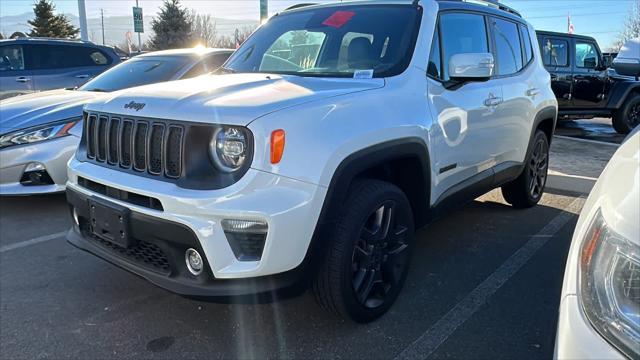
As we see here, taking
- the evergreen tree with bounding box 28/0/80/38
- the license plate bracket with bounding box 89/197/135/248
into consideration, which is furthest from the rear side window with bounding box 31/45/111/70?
the evergreen tree with bounding box 28/0/80/38

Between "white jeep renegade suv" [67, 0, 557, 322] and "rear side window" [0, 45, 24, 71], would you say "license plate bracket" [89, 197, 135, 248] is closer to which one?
"white jeep renegade suv" [67, 0, 557, 322]

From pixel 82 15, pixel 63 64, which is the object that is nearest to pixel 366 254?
pixel 63 64

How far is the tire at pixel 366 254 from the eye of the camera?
268cm

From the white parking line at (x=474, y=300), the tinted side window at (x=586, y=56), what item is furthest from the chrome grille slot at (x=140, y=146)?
the tinted side window at (x=586, y=56)

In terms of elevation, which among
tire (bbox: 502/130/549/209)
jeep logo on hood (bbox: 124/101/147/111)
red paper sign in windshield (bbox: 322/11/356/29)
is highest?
red paper sign in windshield (bbox: 322/11/356/29)

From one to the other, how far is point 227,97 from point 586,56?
1068cm

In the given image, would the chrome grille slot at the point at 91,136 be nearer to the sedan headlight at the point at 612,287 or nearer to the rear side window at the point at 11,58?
the sedan headlight at the point at 612,287

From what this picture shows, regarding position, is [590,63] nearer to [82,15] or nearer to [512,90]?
[512,90]

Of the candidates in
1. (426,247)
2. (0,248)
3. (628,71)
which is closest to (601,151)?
(426,247)

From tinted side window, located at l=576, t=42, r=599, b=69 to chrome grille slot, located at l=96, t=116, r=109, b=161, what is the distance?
34.6ft

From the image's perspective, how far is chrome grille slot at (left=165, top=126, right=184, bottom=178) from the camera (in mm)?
2521

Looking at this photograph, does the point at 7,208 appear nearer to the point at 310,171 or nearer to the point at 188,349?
the point at 188,349

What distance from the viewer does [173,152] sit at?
255 cm

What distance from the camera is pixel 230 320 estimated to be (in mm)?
3121
